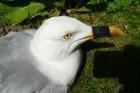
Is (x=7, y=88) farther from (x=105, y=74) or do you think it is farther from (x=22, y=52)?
(x=105, y=74)

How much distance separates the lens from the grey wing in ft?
13.9

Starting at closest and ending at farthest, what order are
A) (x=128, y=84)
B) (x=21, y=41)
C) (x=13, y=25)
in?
(x=21, y=41)
(x=128, y=84)
(x=13, y=25)

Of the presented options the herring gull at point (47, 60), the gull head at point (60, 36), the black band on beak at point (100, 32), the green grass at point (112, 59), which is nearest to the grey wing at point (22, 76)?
the herring gull at point (47, 60)

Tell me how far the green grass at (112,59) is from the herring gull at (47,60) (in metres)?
0.78

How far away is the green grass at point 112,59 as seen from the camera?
5336 mm

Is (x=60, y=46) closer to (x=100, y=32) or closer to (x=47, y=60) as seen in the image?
(x=47, y=60)

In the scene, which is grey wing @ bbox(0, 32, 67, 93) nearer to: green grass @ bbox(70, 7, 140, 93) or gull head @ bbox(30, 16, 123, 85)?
gull head @ bbox(30, 16, 123, 85)

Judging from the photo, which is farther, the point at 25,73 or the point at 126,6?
the point at 126,6

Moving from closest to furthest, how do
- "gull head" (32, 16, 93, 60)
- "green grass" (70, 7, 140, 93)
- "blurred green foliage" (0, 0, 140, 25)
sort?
"gull head" (32, 16, 93, 60) < "green grass" (70, 7, 140, 93) < "blurred green foliage" (0, 0, 140, 25)

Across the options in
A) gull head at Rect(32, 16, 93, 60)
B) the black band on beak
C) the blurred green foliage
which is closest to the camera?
gull head at Rect(32, 16, 93, 60)

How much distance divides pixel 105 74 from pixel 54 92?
4.46ft

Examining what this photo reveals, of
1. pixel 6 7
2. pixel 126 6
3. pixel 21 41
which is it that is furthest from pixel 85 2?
pixel 21 41

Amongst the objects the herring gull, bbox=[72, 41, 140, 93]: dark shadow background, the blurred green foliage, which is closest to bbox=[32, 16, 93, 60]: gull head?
the herring gull

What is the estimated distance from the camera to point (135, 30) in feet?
19.7
